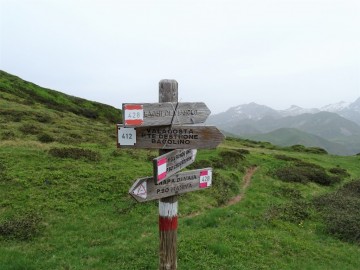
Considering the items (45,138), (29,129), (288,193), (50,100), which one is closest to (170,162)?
(288,193)

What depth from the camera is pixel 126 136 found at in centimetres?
691

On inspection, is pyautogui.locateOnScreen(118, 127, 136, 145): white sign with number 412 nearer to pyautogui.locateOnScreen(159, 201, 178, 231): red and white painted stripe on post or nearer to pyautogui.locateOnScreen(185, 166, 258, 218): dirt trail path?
pyautogui.locateOnScreen(159, 201, 178, 231): red and white painted stripe on post

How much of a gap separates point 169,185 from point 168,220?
0.73 m

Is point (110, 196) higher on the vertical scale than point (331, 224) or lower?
higher

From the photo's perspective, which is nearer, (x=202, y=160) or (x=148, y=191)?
(x=148, y=191)

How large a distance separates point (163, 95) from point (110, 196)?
12.8m

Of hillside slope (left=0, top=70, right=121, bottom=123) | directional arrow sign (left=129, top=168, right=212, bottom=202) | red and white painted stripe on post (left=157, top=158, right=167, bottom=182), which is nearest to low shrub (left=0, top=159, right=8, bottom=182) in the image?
directional arrow sign (left=129, top=168, right=212, bottom=202)

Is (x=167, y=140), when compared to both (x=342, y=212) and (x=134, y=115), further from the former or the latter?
(x=342, y=212)

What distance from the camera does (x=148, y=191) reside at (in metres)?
7.12

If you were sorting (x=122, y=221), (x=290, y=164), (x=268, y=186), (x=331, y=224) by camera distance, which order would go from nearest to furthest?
(x=122, y=221), (x=331, y=224), (x=268, y=186), (x=290, y=164)

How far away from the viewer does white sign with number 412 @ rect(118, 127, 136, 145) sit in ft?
22.6

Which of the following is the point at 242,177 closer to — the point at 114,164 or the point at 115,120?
the point at 114,164

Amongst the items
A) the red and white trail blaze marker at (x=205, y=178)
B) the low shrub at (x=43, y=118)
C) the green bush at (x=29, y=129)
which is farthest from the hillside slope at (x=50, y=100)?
the red and white trail blaze marker at (x=205, y=178)

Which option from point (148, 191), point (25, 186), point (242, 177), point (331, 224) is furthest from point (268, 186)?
point (148, 191)
